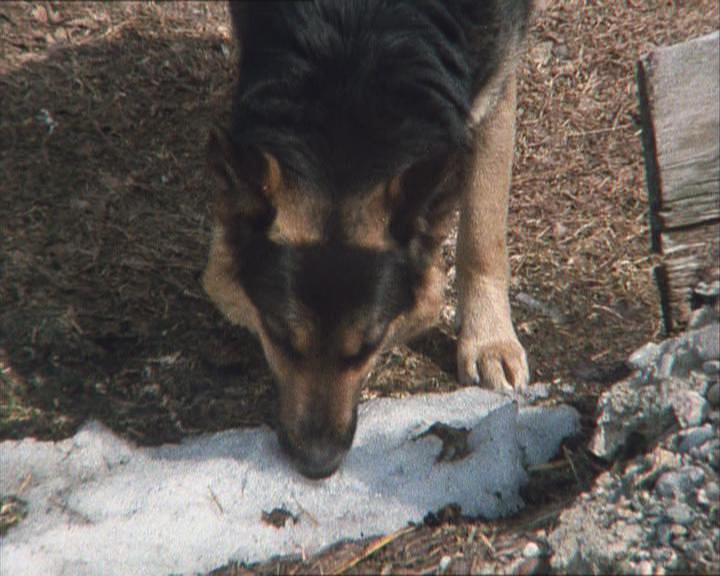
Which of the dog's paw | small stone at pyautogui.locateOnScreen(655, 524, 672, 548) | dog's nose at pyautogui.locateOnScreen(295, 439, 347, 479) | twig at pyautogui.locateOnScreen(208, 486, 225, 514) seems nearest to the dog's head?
dog's nose at pyautogui.locateOnScreen(295, 439, 347, 479)

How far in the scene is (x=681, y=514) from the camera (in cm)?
256

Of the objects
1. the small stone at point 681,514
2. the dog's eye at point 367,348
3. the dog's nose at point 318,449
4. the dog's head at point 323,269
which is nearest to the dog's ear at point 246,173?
the dog's head at point 323,269

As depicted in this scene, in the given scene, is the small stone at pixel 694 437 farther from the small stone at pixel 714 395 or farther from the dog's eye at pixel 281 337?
the dog's eye at pixel 281 337

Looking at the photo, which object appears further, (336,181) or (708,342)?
(336,181)

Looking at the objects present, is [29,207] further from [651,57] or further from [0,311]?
[651,57]

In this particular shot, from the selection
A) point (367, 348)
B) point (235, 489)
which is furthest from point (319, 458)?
point (367, 348)

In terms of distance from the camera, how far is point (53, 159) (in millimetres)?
5535

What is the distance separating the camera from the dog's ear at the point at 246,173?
3469 mm

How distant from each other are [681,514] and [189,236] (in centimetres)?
321

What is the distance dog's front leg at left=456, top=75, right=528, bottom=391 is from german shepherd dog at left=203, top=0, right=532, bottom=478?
1.86 ft

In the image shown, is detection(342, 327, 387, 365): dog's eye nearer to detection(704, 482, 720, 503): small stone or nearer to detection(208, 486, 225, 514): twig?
detection(208, 486, 225, 514): twig

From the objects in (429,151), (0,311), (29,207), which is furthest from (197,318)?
(429,151)

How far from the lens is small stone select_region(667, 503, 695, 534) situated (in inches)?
101

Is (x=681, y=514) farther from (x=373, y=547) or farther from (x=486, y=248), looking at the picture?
A: (x=486, y=248)
